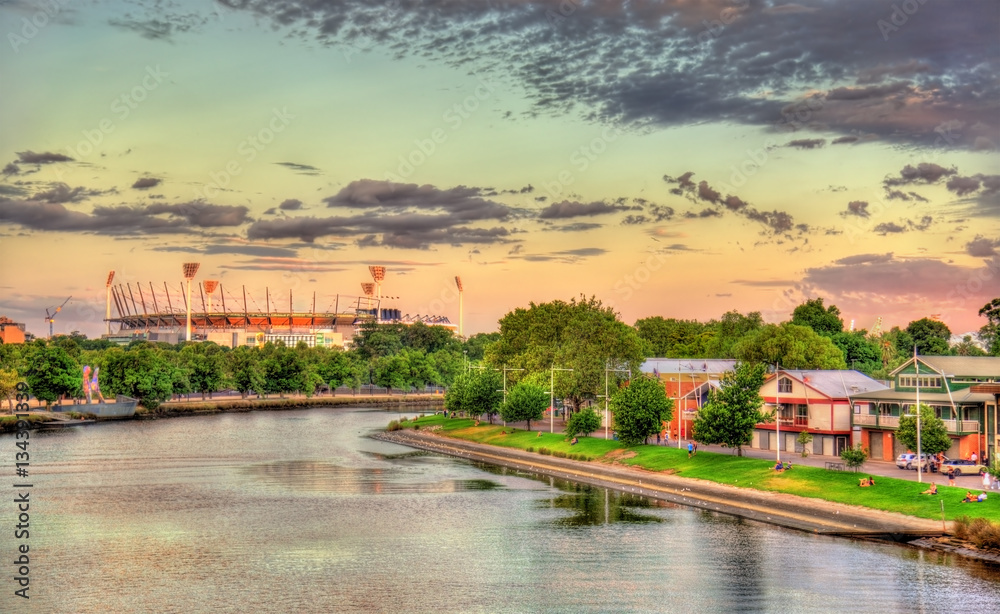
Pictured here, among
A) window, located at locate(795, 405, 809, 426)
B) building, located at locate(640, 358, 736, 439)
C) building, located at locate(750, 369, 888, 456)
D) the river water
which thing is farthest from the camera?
building, located at locate(640, 358, 736, 439)

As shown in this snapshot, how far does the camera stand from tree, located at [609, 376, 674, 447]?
Result: 103375 mm

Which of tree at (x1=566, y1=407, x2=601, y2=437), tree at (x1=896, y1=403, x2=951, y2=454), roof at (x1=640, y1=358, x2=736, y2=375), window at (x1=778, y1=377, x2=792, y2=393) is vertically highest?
roof at (x1=640, y1=358, x2=736, y2=375)

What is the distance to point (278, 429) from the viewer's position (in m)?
169

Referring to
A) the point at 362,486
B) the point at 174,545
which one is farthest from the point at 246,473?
the point at 174,545

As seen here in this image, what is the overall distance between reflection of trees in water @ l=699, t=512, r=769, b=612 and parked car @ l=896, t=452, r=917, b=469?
63.6 feet

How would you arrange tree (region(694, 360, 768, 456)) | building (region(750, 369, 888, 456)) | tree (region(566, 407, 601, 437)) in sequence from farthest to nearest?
tree (region(566, 407, 601, 437)), building (region(750, 369, 888, 456)), tree (region(694, 360, 768, 456))

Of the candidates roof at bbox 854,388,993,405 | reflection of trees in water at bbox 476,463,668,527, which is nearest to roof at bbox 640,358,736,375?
roof at bbox 854,388,993,405

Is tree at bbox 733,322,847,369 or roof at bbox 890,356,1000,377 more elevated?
tree at bbox 733,322,847,369

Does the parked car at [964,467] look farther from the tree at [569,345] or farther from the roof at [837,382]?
the tree at [569,345]

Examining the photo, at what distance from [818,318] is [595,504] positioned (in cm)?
11714

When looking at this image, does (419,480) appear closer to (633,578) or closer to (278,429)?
(633,578)

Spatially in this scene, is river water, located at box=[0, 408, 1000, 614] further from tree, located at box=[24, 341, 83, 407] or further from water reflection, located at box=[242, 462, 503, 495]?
tree, located at box=[24, 341, 83, 407]

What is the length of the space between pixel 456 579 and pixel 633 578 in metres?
10.2

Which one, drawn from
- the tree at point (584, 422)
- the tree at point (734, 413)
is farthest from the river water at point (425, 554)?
the tree at point (584, 422)
